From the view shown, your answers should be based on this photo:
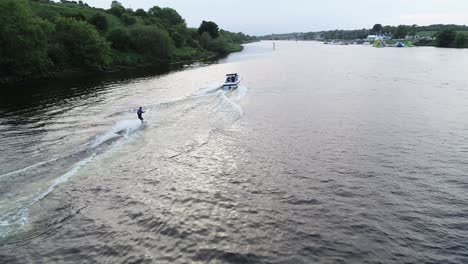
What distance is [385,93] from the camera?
54.9m

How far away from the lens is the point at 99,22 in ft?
389

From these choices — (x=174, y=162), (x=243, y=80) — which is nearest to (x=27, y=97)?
(x=174, y=162)

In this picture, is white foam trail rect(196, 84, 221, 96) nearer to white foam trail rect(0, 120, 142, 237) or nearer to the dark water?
the dark water

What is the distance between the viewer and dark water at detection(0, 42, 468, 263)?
1619 centimetres

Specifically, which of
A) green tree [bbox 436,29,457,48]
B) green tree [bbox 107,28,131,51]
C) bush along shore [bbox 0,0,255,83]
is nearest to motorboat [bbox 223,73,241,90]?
bush along shore [bbox 0,0,255,83]

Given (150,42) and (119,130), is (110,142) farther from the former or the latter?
(150,42)

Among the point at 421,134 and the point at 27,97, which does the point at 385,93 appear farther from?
the point at 27,97

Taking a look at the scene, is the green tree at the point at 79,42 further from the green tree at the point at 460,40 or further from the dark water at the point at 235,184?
the green tree at the point at 460,40

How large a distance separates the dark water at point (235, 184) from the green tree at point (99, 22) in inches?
3384

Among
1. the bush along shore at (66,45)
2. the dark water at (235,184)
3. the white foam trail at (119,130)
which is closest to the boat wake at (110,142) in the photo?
the white foam trail at (119,130)

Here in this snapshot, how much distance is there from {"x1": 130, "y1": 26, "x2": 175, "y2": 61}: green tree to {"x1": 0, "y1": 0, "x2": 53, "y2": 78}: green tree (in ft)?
165

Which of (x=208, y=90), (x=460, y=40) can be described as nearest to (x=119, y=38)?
(x=208, y=90)

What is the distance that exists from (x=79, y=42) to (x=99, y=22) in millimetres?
39927

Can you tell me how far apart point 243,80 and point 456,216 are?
201 ft
